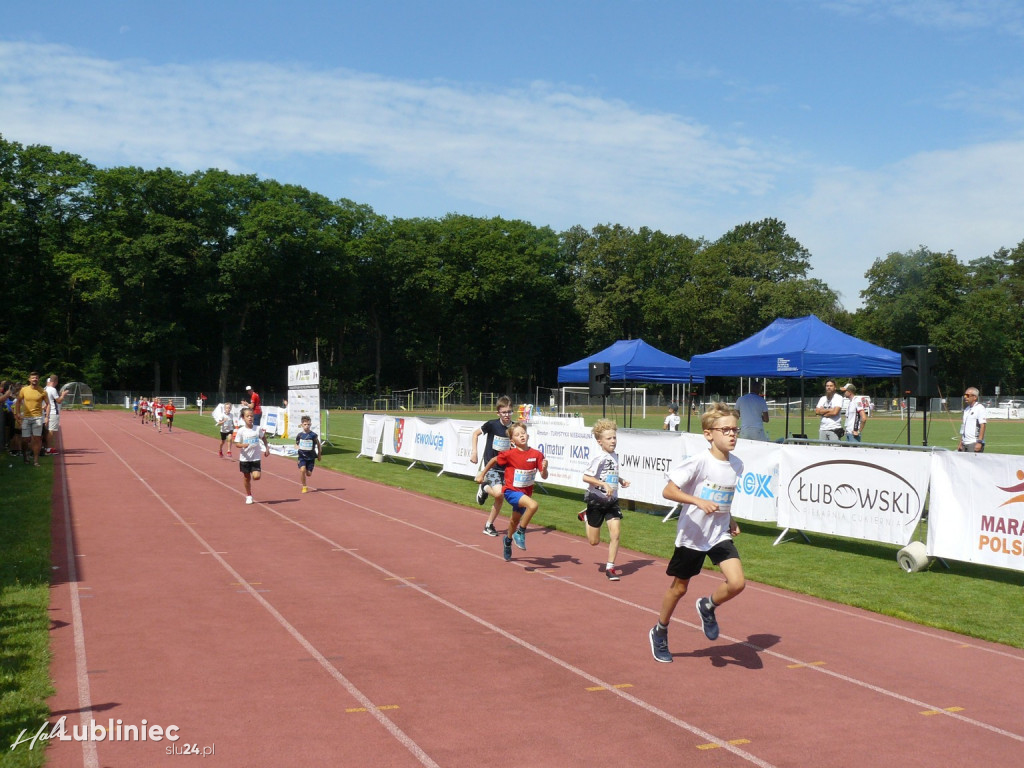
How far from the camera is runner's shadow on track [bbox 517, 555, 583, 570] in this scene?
35.9 ft

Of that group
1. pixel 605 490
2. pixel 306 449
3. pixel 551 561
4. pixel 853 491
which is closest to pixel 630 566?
pixel 551 561

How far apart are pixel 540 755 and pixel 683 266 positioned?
88.0 metres

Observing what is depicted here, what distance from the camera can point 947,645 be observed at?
7703 mm

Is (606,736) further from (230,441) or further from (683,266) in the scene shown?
(683,266)

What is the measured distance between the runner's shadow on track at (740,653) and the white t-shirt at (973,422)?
997cm

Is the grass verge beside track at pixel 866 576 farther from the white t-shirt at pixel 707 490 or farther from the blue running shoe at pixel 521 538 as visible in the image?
the white t-shirt at pixel 707 490

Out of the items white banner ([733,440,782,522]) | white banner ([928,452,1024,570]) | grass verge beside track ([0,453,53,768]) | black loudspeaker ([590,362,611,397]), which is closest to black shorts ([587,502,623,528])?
white banner ([733,440,782,522])

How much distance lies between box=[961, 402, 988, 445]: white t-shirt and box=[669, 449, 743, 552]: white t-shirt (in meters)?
11.0

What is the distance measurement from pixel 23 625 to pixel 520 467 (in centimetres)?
555

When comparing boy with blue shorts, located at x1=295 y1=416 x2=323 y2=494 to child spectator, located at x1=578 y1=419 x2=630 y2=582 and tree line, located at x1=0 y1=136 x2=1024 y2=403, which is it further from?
tree line, located at x1=0 y1=136 x2=1024 y2=403

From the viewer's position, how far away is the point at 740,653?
23.9 ft

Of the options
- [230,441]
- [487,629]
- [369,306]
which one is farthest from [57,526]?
[369,306]

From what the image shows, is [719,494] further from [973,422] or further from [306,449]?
[306,449]

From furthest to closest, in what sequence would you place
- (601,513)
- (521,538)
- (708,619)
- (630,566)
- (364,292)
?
(364,292)
(521,538)
(630,566)
(601,513)
(708,619)
